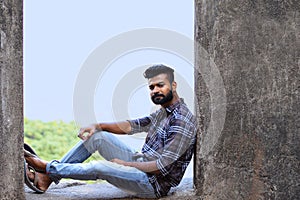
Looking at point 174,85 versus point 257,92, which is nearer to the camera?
point 257,92

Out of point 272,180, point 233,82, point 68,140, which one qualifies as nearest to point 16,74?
point 233,82

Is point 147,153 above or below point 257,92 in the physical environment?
below

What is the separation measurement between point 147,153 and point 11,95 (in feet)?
3.04

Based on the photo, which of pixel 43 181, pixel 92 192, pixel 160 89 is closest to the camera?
pixel 160 89

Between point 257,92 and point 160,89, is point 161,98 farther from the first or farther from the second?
point 257,92

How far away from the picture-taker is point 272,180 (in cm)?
340

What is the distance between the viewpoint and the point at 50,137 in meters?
8.46

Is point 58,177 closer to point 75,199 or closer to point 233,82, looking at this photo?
point 75,199

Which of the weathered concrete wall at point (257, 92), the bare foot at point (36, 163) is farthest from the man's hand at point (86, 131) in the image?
the weathered concrete wall at point (257, 92)

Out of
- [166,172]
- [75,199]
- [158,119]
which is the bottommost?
[75,199]

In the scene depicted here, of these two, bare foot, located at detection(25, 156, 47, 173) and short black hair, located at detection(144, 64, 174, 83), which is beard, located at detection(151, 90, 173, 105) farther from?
bare foot, located at detection(25, 156, 47, 173)

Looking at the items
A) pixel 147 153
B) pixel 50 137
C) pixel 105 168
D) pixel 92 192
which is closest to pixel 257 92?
pixel 147 153

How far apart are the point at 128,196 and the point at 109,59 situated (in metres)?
0.90

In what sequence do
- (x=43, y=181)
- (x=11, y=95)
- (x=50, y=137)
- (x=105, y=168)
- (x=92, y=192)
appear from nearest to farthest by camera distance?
1. (x=11, y=95)
2. (x=105, y=168)
3. (x=43, y=181)
4. (x=92, y=192)
5. (x=50, y=137)
